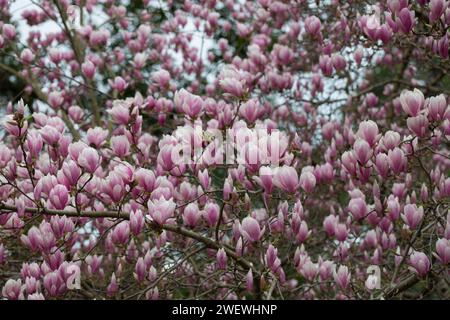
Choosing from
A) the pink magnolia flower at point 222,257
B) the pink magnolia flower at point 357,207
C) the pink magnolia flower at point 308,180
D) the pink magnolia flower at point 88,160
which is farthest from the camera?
the pink magnolia flower at point 357,207

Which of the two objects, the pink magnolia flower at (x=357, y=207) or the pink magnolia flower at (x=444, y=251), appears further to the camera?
the pink magnolia flower at (x=357, y=207)

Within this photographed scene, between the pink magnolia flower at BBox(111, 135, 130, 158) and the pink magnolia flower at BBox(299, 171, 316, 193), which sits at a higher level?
the pink magnolia flower at BBox(111, 135, 130, 158)

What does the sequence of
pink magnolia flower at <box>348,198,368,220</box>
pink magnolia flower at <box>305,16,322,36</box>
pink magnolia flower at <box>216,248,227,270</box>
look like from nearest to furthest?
pink magnolia flower at <box>216,248,227,270</box> < pink magnolia flower at <box>348,198,368,220</box> < pink magnolia flower at <box>305,16,322,36</box>

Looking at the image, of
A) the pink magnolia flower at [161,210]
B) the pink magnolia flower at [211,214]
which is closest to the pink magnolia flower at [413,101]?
the pink magnolia flower at [211,214]

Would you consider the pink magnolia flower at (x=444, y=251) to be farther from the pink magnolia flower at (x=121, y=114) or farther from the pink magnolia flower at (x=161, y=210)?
the pink magnolia flower at (x=121, y=114)

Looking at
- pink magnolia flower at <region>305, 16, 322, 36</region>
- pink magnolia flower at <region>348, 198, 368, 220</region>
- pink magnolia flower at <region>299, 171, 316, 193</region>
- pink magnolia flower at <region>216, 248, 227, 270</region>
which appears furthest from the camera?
pink magnolia flower at <region>305, 16, 322, 36</region>

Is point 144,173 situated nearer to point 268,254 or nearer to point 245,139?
A: point 245,139

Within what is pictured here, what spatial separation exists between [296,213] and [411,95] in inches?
28.4

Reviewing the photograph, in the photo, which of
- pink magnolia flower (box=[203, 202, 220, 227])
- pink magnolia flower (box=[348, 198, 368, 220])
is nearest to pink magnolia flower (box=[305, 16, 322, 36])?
pink magnolia flower (box=[348, 198, 368, 220])

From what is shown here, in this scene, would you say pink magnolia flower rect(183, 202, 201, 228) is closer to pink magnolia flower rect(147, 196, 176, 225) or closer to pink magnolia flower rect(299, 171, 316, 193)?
pink magnolia flower rect(147, 196, 176, 225)

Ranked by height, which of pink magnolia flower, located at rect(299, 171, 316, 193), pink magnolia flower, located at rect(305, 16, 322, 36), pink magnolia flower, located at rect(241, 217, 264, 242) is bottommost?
pink magnolia flower, located at rect(241, 217, 264, 242)

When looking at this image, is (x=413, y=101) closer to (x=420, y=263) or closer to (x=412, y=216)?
(x=412, y=216)

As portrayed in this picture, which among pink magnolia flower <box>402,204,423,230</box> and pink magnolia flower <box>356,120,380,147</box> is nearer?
pink magnolia flower <box>356,120,380,147</box>

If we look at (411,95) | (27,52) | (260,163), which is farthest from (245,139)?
(27,52)
